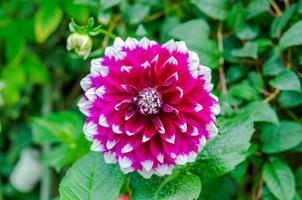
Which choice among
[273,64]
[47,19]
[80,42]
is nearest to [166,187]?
[80,42]

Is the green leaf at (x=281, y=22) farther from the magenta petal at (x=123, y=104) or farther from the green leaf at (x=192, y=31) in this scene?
the magenta petal at (x=123, y=104)

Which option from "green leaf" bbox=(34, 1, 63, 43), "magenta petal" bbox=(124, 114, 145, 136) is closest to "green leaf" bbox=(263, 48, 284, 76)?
"magenta petal" bbox=(124, 114, 145, 136)

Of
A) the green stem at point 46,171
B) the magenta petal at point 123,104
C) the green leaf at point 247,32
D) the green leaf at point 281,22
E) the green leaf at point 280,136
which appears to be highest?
the magenta petal at point 123,104

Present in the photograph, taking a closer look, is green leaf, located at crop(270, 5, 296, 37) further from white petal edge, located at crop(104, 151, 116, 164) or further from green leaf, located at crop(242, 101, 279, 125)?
white petal edge, located at crop(104, 151, 116, 164)

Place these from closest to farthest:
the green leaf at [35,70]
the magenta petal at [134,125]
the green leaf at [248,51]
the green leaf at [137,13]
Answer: the magenta petal at [134,125], the green leaf at [248,51], the green leaf at [137,13], the green leaf at [35,70]

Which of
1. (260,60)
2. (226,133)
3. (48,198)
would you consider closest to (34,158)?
(48,198)

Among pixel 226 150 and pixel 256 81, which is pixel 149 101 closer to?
pixel 226 150

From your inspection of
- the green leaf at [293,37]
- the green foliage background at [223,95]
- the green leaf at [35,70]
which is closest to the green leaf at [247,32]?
the green foliage background at [223,95]
